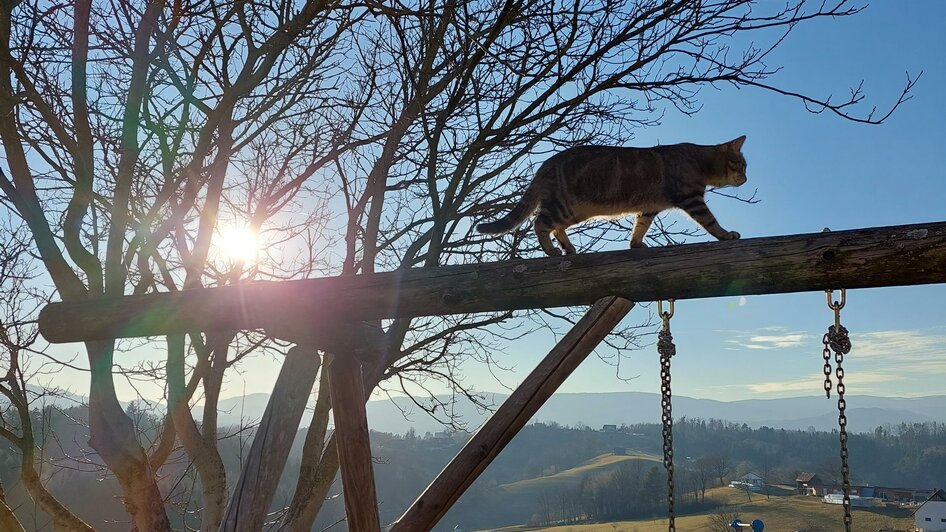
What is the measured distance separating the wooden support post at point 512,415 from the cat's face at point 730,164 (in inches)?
73.6

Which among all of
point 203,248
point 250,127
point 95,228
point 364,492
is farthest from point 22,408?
point 364,492

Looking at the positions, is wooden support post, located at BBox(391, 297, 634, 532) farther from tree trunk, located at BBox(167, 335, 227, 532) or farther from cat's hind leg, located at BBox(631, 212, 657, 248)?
tree trunk, located at BBox(167, 335, 227, 532)

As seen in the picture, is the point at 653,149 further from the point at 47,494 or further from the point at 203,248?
the point at 47,494

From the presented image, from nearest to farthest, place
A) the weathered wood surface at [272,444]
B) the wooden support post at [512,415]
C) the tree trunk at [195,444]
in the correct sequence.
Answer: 1. the wooden support post at [512,415]
2. the weathered wood surface at [272,444]
3. the tree trunk at [195,444]

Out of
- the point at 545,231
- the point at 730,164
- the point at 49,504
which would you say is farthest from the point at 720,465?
the point at 545,231

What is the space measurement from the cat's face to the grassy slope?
64.0 m

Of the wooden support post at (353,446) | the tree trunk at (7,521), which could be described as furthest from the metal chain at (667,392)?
the tree trunk at (7,521)

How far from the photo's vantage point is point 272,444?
320cm

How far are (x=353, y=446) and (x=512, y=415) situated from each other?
980 millimetres

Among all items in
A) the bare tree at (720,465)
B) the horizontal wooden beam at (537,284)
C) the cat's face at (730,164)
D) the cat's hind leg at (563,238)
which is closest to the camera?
the horizontal wooden beam at (537,284)

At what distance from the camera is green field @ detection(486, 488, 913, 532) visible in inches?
1425

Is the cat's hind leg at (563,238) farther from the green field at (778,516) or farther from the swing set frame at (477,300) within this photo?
the green field at (778,516)

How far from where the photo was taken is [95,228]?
5.38 m

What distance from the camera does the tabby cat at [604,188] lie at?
3855mm
